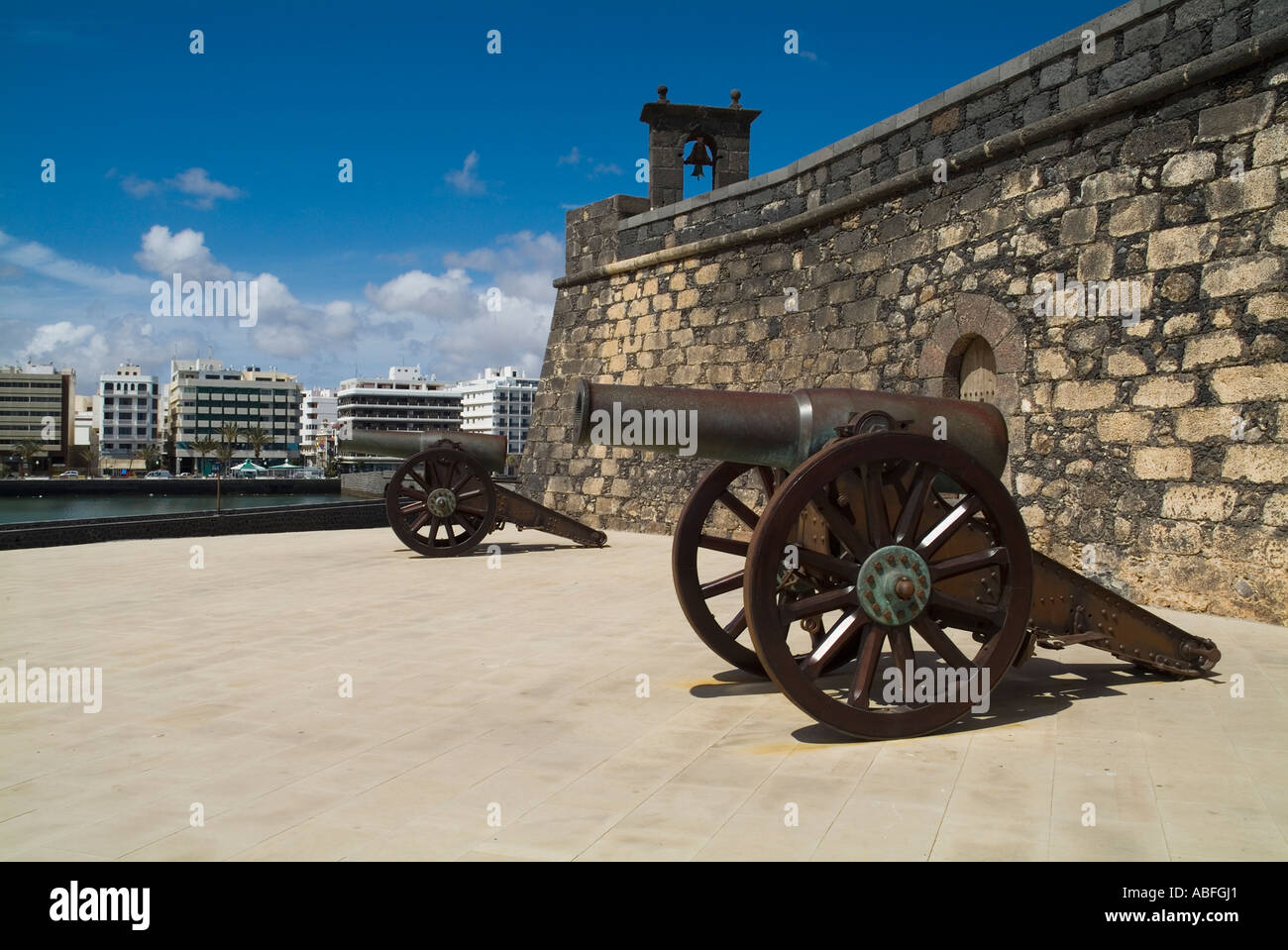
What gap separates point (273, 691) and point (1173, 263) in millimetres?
5900

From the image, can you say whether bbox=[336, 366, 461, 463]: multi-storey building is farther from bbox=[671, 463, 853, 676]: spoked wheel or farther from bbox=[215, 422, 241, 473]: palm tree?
bbox=[671, 463, 853, 676]: spoked wheel

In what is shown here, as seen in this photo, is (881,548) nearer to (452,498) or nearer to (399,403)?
(452,498)

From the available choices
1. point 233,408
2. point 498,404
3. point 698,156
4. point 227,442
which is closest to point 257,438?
point 227,442

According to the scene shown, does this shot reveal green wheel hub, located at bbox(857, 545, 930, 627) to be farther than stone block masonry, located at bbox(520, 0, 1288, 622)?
No

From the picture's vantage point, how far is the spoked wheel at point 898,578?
3.51 m

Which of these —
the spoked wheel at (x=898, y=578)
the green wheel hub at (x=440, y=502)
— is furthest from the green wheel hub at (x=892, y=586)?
the green wheel hub at (x=440, y=502)

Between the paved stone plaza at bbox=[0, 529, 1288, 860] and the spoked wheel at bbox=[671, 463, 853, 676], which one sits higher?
the spoked wheel at bbox=[671, 463, 853, 676]

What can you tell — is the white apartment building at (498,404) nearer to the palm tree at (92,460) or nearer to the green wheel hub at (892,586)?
the palm tree at (92,460)

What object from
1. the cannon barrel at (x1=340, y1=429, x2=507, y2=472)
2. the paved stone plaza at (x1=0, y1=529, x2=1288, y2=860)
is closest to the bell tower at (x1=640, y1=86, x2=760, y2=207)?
the cannon barrel at (x1=340, y1=429, x2=507, y2=472)

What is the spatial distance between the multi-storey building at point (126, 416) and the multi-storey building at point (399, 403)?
20.2 m

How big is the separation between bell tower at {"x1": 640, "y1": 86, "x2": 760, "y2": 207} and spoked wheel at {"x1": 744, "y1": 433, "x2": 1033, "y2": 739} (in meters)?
10.7

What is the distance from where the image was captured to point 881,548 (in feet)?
12.0

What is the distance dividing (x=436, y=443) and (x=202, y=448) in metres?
85.2

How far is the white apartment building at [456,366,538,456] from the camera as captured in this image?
127062 millimetres
